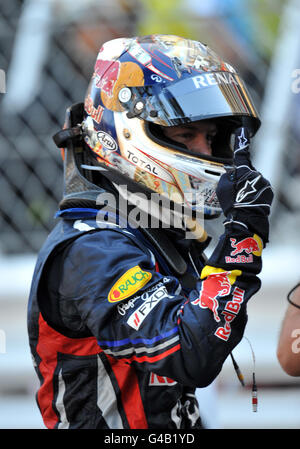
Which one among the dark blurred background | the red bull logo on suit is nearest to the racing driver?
the red bull logo on suit

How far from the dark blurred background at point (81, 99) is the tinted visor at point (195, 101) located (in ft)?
5.55

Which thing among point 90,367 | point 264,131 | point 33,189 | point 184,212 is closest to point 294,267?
point 264,131

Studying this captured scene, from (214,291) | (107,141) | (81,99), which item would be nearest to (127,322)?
(214,291)

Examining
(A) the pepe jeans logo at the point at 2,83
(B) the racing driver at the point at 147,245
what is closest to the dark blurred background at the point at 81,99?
(A) the pepe jeans logo at the point at 2,83

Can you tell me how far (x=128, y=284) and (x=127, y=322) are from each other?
9cm

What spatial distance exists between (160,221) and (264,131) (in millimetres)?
→ 1851

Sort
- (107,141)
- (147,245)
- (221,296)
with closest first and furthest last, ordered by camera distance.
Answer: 1. (221,296)
2. (147,245)
3. (107,141)

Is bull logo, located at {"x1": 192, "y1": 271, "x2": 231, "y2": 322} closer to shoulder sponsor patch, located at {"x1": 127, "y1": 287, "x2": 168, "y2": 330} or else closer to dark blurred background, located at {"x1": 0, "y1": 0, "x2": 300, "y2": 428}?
shoulder sponsor patch, located at {"x1": 127, "y1": 287, "x2": 168, "y2": 330}

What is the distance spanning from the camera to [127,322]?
5.13ft

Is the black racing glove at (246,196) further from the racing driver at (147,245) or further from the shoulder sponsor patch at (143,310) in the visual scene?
the shoulder sponsor patch at (143,310)

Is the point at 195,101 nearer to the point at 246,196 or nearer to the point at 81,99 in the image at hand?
the point at 246,196

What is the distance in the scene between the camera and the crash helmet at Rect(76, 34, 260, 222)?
186cm

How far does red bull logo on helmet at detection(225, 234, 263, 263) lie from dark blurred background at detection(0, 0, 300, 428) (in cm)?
198

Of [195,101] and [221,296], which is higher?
[195,101]
